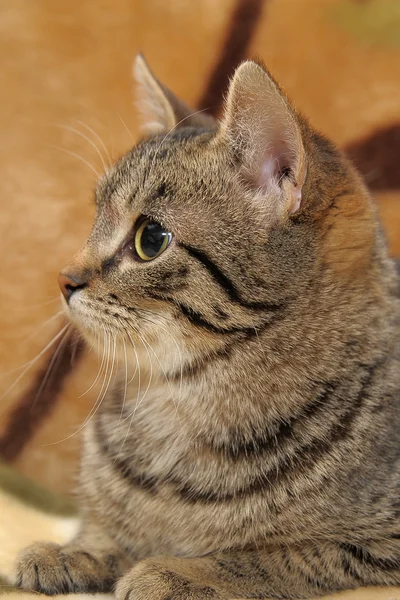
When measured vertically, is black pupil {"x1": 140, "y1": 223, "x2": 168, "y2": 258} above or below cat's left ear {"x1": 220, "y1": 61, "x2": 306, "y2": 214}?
below

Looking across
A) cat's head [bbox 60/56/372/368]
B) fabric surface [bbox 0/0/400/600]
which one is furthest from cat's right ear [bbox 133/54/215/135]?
fabric surface [bbox 0/0/400/600]

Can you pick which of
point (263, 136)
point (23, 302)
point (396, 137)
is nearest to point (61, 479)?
point (23, 302)

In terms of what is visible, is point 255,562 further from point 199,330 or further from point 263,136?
point 263,136

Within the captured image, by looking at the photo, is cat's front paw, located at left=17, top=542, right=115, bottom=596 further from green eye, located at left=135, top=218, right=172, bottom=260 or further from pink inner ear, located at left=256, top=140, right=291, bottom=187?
pink inner ear, located at left=256, top=140, right=291, bottom=187

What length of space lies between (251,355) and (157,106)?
0.54 m

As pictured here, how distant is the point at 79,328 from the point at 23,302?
1.91 ft

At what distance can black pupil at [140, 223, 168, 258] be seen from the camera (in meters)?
0.97

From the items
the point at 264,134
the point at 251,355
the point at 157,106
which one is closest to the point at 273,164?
the point at 264,134

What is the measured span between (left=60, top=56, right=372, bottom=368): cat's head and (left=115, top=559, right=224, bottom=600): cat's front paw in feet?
0.96

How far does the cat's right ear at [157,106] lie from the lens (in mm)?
1210

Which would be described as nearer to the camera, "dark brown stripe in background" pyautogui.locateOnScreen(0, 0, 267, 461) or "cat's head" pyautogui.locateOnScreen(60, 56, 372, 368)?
"cat's head" pyautogui.locateOnScreen(60, 56, 372, 368)

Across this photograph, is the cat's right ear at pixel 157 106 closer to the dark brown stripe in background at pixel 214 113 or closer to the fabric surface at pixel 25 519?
the dark brown stripe in background at pixel 214 113

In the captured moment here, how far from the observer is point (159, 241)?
38.3 inches

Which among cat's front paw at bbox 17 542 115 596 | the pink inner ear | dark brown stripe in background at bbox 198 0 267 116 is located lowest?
cat's front paw at bbox 17 542 115 596
